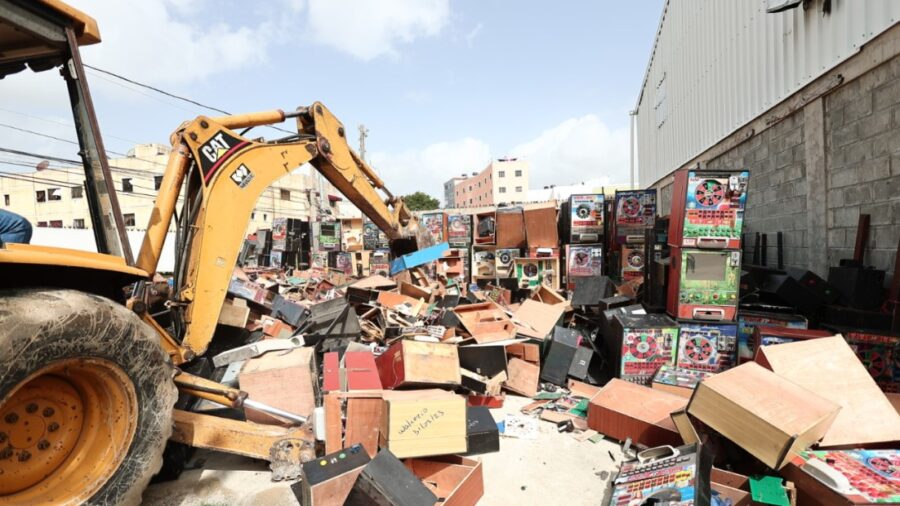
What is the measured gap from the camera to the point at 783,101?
6.11 meters

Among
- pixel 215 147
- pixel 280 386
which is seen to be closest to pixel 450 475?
pixel 280 386

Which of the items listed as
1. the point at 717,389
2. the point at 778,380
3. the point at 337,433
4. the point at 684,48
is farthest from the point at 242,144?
the point at 684,48

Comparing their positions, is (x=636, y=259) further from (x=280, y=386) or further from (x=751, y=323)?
(x=280, y=386)

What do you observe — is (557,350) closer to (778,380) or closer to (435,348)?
(435,348)

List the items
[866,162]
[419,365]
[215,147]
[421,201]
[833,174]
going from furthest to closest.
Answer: [421,201] < [833,174] < [866,162] < [419,365] < [215,147]

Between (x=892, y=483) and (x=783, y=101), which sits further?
(x=783, y=101)

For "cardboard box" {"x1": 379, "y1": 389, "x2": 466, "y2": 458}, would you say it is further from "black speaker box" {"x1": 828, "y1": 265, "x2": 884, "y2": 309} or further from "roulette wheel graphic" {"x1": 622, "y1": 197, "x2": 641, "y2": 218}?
"roulette wheel graphic" {"x1": 622, "y1": 197, "x2": 641, "y2": 218}

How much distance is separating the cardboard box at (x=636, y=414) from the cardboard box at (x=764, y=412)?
549 mm

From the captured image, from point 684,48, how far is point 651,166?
18.5ft

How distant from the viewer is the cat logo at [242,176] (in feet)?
11.5

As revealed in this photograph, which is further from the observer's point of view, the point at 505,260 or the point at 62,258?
the point at 505,260

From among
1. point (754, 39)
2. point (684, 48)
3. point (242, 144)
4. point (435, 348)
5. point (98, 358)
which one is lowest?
point (435, 348)

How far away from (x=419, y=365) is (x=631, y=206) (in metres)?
6.03

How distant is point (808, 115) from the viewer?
5500 mm
